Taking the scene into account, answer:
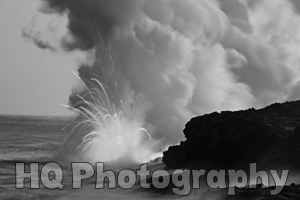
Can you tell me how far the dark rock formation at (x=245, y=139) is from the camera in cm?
3722

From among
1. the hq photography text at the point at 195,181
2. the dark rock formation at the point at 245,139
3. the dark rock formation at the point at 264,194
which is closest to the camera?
the dark rock formation at the point at 264,194

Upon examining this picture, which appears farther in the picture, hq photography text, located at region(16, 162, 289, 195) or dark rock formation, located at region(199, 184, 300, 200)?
hq photography text, located at region(16, 162, 289, 195)

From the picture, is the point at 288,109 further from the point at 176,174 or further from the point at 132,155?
the point at 132,155

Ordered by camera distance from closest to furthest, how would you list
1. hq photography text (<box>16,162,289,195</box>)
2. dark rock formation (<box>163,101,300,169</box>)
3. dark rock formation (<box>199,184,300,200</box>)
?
dark rock formation (<box>199,184,300,200</box>)
hq photography text (<box>16,162,289,195</box>)
dark rock formation (<box>163,101,300,169</box>)

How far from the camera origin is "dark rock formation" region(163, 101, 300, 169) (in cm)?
3722

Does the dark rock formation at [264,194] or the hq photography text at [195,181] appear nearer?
the dark rock formation at [264,194]

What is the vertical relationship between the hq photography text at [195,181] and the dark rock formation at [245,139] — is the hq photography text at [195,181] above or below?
below

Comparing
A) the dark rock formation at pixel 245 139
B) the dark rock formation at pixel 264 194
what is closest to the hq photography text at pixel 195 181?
the dark rock formation at pixel 264 194

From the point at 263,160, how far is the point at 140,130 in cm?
3976

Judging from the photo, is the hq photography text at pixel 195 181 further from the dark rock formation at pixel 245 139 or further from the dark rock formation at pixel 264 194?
the dark rock formation at pixel 245 139

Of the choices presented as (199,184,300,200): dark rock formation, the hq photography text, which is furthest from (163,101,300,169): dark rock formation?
(199,184,300,200): dark rock formation

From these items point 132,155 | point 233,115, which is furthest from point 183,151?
point 132,155

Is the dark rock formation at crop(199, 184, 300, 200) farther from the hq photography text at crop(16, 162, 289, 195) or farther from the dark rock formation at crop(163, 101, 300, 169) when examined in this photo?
the dark rock formation at crop(163, 101, 300, 169)

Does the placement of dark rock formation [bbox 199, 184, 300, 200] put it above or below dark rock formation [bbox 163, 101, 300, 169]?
below
